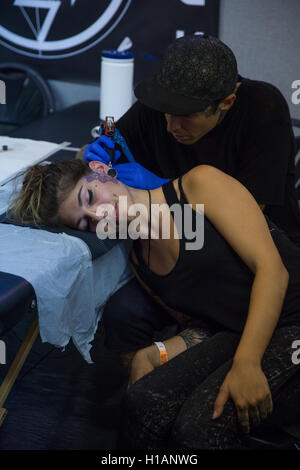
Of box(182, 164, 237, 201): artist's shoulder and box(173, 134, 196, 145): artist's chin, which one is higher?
box(173, 134, 196, 145): artist's chin

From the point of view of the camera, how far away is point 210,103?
1479 mm

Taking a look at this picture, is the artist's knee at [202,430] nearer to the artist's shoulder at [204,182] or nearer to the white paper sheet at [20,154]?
the artist's shoulder at [204,182]

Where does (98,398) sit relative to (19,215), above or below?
below

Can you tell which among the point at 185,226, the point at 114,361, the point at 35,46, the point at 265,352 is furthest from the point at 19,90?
the point at 265,352

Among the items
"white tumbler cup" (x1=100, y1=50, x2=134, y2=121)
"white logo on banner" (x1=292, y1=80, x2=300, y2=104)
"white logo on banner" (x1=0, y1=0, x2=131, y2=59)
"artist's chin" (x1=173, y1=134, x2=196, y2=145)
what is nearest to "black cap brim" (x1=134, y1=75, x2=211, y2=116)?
"artist's chin" (x1=173, y1=134, x2=196, y2=145)

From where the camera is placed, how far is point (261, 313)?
1250 millimetres

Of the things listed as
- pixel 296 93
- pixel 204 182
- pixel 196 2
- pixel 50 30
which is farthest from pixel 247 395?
pixel 50 30

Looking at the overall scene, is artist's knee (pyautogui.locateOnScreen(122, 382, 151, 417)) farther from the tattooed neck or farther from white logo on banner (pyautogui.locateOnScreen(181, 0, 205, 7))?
white logo on banner (pyautogui.locateOnScreen(181, 0, 205, 7))

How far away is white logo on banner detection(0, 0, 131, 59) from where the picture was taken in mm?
2879

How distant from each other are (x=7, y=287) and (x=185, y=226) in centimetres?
47

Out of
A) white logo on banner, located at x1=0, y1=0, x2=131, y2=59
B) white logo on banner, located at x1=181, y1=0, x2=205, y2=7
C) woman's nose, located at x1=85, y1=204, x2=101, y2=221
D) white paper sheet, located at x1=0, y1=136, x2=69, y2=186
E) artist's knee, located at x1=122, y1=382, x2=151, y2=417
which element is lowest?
artist's knee, located at x1=122, y1=382, x2=151, y2=417

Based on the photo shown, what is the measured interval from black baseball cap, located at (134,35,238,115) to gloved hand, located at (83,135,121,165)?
267mm

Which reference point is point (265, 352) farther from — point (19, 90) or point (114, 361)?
point (19, 90)

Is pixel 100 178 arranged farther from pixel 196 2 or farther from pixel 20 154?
pixel 196 2
